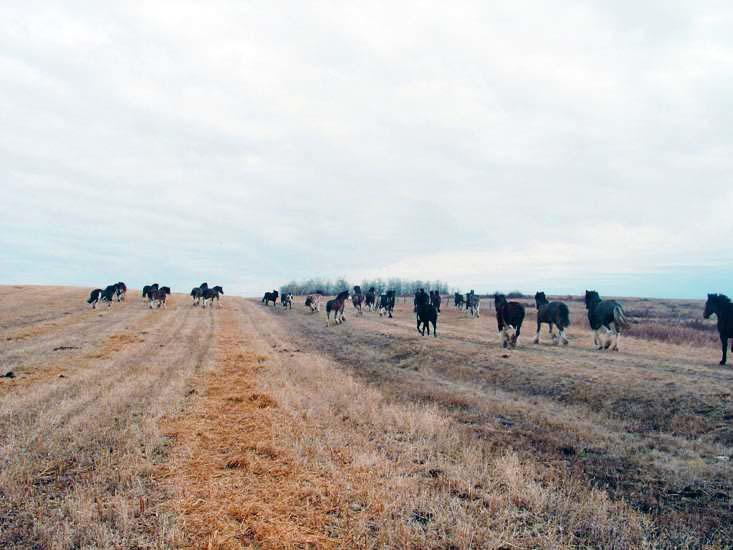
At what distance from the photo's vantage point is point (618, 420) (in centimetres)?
1042

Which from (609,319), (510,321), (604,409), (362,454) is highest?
(609,319)

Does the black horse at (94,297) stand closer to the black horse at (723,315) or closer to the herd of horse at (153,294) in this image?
the herd of horse at (153,294)

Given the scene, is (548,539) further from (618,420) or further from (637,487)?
(618,420)

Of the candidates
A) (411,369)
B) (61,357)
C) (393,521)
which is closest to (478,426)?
(393,521)

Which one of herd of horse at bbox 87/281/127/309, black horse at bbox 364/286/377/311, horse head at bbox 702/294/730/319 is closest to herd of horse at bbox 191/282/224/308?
herd of horse at bbox 87/281/127/309

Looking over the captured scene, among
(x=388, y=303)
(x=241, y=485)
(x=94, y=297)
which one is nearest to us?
(x=241, y=485)

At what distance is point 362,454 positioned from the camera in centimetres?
733

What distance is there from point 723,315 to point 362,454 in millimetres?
17254

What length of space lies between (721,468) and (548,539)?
4705 millimetres

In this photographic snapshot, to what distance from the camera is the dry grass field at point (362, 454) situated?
5098 mm

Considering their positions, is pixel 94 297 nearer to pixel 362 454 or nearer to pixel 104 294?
pixel 104 294

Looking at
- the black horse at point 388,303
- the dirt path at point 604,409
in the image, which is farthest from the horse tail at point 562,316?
the black horse at point 388,303

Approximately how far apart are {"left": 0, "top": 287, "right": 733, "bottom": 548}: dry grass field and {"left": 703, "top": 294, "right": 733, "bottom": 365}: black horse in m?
1.56

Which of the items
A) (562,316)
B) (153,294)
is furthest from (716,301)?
(153,294)
